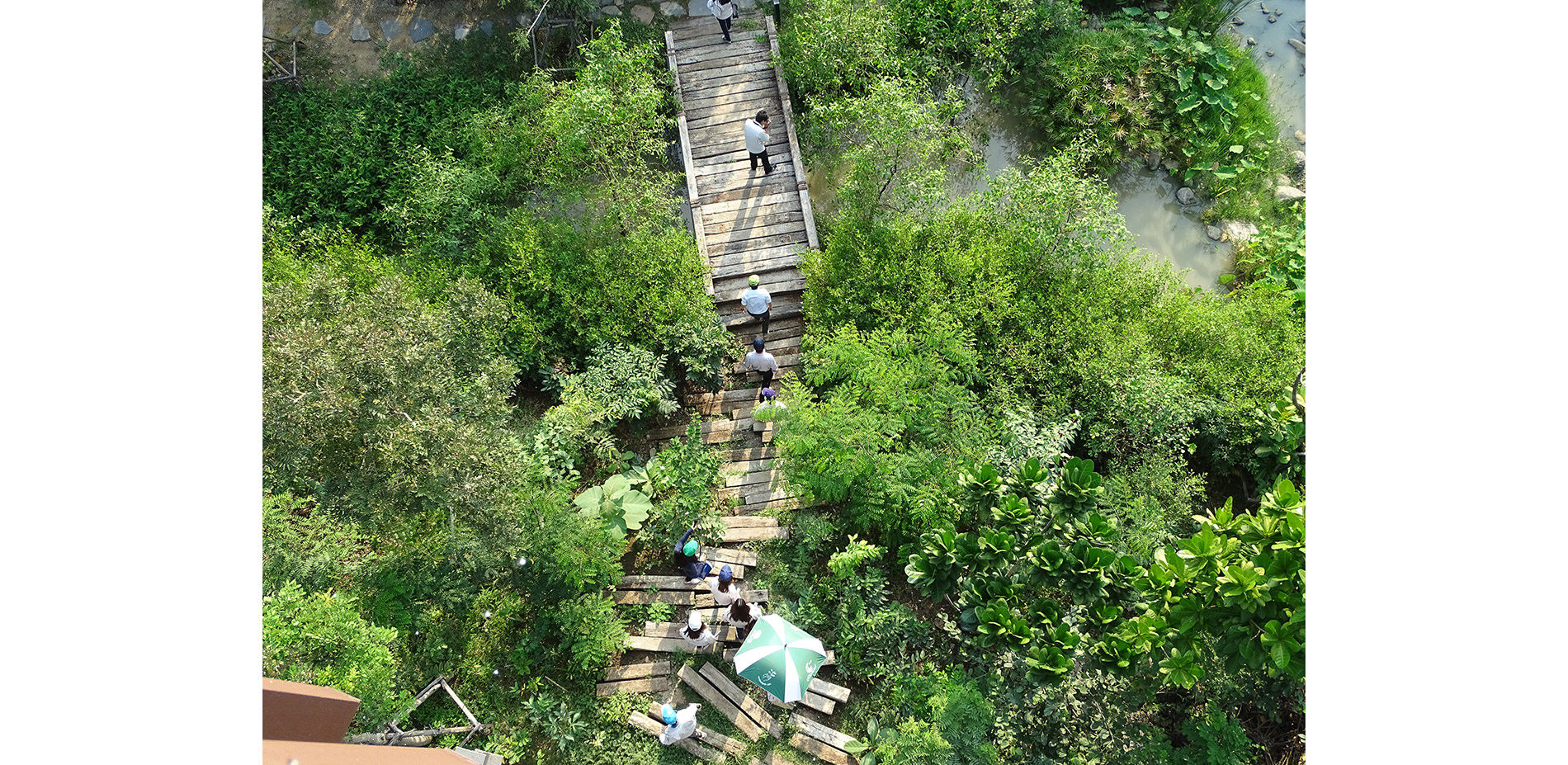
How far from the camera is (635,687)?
13.7 metres

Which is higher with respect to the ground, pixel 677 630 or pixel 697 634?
pixel 697 634

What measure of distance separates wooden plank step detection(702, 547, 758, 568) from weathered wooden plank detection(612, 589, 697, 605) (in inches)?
25.3

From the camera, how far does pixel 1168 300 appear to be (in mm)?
15969

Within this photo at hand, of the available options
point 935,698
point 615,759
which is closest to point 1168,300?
point 935,698

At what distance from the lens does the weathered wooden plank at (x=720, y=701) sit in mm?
13406

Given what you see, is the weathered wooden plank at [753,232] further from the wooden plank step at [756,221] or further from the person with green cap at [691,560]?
the person with green cap at [691,560]

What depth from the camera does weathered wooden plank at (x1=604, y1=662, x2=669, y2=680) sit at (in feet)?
45.2

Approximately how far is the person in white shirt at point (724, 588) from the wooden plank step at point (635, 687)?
1456 mm

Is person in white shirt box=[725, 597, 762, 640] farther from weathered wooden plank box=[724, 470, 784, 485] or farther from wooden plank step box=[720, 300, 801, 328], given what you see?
wooden plank step box=[720, 300, 801, 328]

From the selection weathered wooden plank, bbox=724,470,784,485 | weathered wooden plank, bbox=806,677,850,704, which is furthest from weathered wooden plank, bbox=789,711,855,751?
weathered wooden plank, bbox=724,470,784,485

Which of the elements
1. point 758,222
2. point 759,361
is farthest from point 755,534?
point 758,222

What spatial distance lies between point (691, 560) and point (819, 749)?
3.49m

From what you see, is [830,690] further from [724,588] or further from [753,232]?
[753,232]

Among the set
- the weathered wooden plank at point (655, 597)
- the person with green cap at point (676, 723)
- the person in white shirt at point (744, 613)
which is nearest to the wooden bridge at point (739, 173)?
the weathered wooden plank at point (655, 597)
